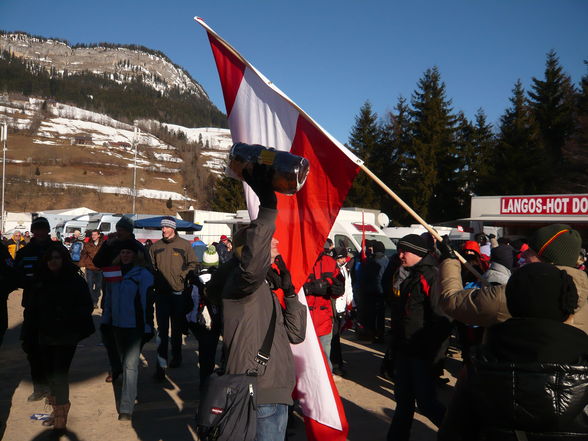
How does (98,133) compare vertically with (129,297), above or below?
above

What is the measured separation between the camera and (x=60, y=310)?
474cm

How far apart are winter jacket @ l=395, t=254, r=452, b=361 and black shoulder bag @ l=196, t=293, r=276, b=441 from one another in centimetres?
177

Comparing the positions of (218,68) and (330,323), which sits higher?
(218,68)

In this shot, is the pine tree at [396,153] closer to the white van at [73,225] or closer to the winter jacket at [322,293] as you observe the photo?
the white van at [73,225]

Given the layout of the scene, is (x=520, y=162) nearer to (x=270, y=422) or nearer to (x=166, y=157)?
(x=270, y=422)

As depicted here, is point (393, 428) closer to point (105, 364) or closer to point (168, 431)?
point (168, 431)

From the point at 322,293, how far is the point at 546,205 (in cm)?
1824

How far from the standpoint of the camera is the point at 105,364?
24.3ft

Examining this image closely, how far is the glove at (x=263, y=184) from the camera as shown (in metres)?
2.57

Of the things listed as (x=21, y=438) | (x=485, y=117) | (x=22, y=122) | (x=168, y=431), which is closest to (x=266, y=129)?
(x=168, y=431)

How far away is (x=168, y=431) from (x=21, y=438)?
4.25 feet

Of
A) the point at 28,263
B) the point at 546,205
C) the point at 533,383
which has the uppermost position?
the point at 546,205

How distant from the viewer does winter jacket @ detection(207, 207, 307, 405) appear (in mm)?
2531

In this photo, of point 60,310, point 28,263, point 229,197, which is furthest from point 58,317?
point 229,197
